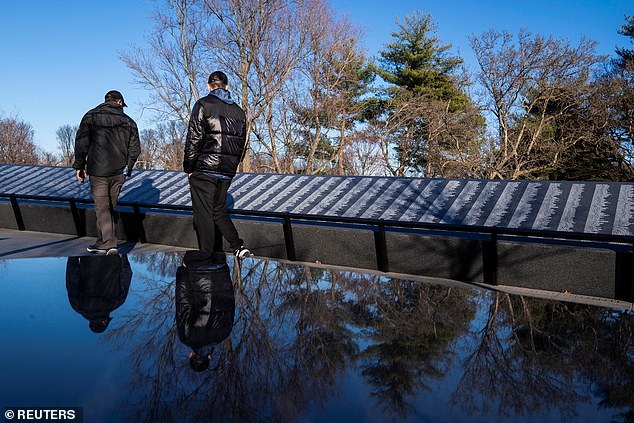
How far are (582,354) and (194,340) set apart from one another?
66.6 inches

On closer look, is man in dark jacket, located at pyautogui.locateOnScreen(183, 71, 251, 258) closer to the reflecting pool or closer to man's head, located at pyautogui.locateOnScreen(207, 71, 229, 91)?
man's head, located at pyautogui.locateOnScreen(207, 71, 229, 91)

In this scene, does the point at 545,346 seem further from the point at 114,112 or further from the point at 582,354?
the point at 114,112

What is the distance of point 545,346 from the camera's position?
2.23m

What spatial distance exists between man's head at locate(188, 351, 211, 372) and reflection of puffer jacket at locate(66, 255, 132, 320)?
0.86 meters

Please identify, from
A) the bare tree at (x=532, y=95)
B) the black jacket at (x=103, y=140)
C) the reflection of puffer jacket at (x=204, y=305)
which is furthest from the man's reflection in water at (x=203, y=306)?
the bare tree at (x=532, y=95)

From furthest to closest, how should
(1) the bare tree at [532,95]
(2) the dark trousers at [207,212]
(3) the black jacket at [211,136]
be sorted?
(1) the bare tree at [532,95], (2) the dark trousers at [207,212], (3) the black jacket at [211,136]

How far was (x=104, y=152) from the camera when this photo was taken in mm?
6246

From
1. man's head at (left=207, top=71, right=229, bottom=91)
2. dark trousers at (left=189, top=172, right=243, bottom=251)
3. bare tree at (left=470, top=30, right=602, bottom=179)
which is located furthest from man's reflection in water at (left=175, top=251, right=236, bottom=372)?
bare tree at (left=470, top=30, right=602, bottom=179)

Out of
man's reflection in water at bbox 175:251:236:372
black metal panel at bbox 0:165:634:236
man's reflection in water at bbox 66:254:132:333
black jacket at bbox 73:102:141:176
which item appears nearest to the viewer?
man's reflection in water at bbox 175:251:236:372

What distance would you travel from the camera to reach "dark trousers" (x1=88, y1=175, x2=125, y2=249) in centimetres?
626

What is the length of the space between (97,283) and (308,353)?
6.14ft

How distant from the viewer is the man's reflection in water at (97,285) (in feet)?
8.91

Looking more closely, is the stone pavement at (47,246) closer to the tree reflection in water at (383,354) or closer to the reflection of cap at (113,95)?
the reflection of cap at (113,95)

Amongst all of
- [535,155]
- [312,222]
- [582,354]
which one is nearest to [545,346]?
[582,354]
